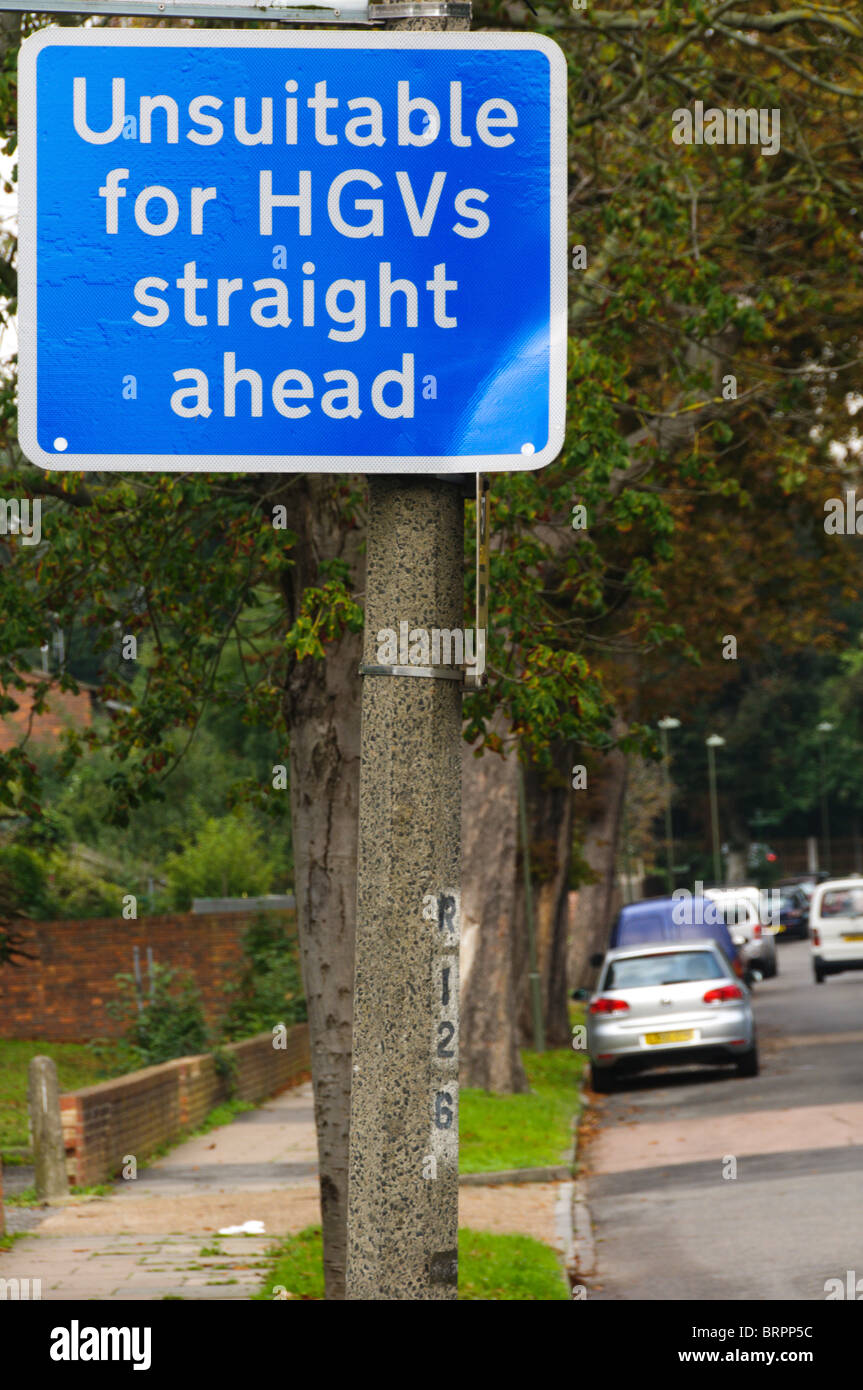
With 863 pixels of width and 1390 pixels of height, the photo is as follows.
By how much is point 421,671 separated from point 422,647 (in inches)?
2.3

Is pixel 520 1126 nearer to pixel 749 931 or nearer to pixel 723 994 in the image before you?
pixel 723 994

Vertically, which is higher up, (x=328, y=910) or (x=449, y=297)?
(x=449, y=297)

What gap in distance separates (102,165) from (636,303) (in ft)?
33.9

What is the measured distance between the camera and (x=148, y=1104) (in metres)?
16.7

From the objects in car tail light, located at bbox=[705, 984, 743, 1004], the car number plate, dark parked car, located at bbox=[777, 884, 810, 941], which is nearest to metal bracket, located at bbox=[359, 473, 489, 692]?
car tail light, located at bbox=[705, 984, 743, 1004]

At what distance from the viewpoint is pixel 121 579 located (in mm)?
10234

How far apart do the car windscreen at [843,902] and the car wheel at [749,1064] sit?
16.0 m

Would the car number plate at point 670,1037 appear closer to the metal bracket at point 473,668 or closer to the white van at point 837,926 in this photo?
the white van at point 837,926

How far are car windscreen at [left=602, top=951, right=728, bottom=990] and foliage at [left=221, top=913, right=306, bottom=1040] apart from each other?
15.7ft

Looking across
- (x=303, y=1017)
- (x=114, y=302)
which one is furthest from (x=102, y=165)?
(x=303, y=1017)

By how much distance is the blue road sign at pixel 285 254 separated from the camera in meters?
3.77

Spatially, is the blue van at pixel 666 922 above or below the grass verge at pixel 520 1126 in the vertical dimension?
above

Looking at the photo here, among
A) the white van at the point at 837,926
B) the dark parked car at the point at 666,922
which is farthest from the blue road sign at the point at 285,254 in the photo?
the white van at the point at 837,926

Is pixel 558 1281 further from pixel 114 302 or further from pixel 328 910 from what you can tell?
pixel 114 302
